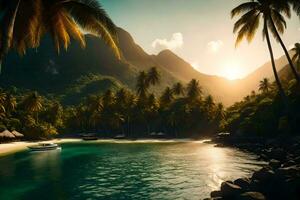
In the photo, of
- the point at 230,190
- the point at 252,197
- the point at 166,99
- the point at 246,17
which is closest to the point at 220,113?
the point at 166,99

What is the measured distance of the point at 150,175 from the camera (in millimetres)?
35188

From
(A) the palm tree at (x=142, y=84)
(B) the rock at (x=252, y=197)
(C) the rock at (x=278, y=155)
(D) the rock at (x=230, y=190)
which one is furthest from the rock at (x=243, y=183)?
(A) the palm tree at (x=142, y=84)

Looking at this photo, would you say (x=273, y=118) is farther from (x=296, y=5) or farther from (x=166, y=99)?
(x=166, y=99)

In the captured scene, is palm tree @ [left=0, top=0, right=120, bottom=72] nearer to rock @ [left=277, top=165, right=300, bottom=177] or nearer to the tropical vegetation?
rock @ [left=277, top=165, right=300, bottom=177]

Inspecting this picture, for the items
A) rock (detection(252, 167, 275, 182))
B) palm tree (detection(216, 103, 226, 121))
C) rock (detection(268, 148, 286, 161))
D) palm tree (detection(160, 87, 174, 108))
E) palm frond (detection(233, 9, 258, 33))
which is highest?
palm tree (detection(160, 87, 174, 108))

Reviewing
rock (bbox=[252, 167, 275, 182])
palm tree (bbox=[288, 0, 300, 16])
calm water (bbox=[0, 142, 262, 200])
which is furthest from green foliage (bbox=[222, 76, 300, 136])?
rock (bbox=[252, 167, 275, 182])

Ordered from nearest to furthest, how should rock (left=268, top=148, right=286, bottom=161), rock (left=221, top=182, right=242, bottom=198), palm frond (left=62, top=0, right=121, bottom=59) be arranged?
1. palm frond (left=62, top=0, right=121, bottom=59)
2. rock (left=221, top=182, right=242, bottom=198)
3. rock (left=268, top=148, right=286, bottom=161)

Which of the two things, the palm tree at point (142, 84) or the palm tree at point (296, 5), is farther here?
the palm tree at point (142, 84)

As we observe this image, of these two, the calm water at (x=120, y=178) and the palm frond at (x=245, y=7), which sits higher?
the palm frond at (x=245, y=7)

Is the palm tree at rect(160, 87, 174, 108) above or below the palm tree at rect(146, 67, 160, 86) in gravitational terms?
below

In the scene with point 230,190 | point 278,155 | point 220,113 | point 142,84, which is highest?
point 142,84

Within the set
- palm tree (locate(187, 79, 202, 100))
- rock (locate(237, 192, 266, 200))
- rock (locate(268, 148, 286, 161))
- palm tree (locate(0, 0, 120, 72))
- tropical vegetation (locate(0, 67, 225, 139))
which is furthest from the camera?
palm tree (locate(187, 79, 202, 100))

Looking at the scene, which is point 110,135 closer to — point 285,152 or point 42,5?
point 285,152

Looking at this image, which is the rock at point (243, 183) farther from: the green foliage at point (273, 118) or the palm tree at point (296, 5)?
the green foliage at point (273, 118)
